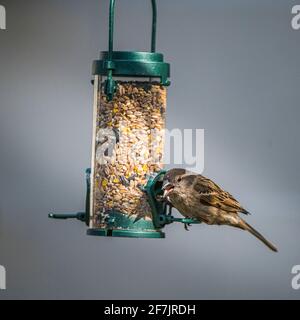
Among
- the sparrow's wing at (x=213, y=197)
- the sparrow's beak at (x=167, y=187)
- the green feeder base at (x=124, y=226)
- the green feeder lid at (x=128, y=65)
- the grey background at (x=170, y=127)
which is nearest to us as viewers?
the green feeder lid at (x=128, y=65)

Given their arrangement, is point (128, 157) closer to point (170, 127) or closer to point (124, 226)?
point (124, 226)

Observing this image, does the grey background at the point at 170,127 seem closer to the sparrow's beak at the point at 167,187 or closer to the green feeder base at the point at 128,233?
the sparrow's beak at the point at 167,187

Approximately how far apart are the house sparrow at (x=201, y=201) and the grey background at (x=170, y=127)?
76.6 inches

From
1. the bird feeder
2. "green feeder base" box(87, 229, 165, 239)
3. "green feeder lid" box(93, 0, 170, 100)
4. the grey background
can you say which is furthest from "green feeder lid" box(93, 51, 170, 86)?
the grey background

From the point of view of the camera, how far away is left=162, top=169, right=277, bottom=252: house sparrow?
10.6 meters

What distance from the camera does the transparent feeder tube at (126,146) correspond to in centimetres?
1053

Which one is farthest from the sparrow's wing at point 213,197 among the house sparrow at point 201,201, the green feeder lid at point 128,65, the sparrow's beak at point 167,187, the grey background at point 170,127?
the grey background at point 170,127

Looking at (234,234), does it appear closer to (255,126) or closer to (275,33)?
(255,126)

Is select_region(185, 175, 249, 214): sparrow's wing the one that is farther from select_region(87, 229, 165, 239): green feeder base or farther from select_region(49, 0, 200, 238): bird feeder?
select_region(87, 229, 165, 239): green feeder base

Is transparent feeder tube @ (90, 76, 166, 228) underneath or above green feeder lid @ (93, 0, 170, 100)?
underneath

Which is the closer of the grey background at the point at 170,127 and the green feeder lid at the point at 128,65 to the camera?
the green feeder lid at the point at 128,65

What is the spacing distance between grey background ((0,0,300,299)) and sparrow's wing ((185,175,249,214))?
194cm

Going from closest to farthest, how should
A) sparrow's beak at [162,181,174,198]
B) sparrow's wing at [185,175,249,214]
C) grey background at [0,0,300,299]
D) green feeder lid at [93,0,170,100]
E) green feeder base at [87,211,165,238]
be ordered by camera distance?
1. green feeder lid at [93,0,170,100]
2. green feeder base at [87,211,165,238]
3. sparrow's beak at [162,181,174,198]
4. sparrow's wing at [185,175,249,214]
5. grey background at [0,0,300,299]

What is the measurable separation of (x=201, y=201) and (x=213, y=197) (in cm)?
8
